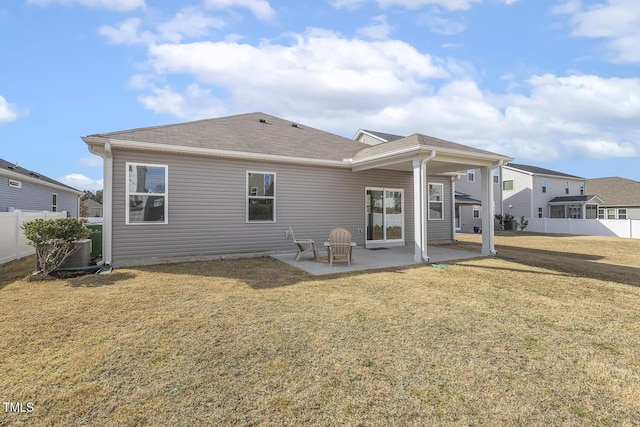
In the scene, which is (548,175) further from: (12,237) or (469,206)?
(12,237)

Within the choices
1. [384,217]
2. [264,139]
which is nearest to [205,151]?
[264,139]

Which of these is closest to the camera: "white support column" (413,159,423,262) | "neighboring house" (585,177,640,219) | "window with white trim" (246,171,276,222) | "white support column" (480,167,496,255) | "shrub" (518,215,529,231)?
"white support column" (413,159,423,262)

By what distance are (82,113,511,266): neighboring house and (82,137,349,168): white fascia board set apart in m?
0.03

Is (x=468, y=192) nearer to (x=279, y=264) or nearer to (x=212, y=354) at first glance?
(x=279, y=264)

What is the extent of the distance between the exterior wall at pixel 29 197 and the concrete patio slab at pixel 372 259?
13230mm

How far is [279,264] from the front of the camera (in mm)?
8078

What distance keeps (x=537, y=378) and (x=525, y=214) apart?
29.6 meters

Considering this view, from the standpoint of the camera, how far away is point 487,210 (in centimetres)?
984

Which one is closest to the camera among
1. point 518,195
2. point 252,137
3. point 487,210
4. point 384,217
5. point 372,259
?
point 372,259

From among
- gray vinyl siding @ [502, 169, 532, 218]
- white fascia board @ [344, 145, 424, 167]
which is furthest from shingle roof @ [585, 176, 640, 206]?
white fascia board @ [344, 145, 424, 167]

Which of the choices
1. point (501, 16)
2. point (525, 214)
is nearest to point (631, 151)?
point (525, 214)

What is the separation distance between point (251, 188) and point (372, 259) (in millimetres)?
4098

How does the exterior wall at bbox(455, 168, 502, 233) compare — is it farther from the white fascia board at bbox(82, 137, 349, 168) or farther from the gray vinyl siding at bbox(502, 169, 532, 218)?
the white fascia board at bbox(82, 137, 349, 168)

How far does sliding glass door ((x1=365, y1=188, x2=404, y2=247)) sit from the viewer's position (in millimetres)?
11169
